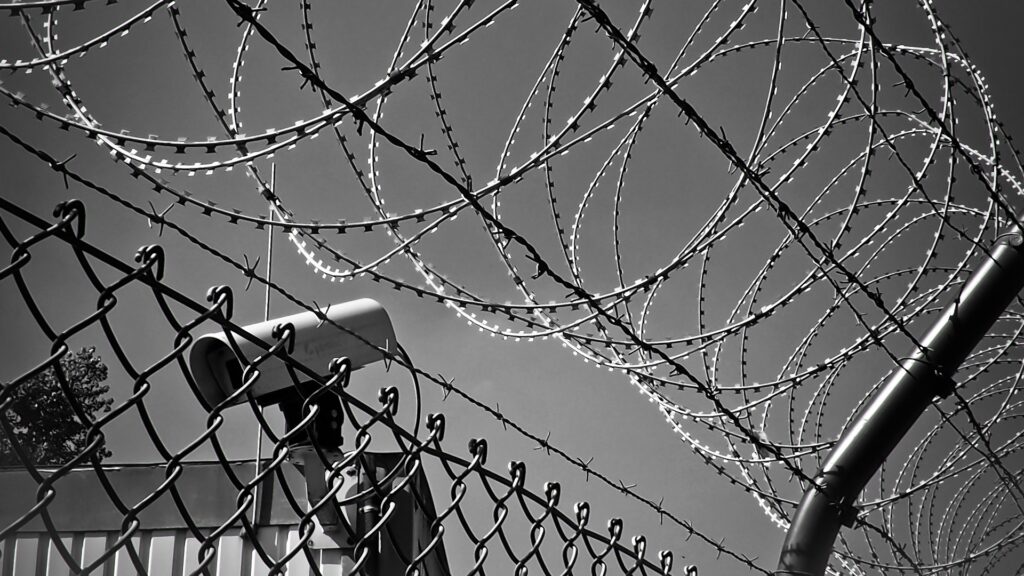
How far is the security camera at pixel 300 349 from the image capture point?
2.80 meters

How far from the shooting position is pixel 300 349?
9.80ft

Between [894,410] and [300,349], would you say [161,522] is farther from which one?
[894,410]

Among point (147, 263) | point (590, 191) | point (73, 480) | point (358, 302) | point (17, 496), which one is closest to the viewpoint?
point (147, 263)

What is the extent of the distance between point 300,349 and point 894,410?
2361 mm

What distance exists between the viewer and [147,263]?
1286mm

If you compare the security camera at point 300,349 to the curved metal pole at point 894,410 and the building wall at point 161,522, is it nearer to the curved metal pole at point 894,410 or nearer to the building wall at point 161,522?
the building wall at point 161,522

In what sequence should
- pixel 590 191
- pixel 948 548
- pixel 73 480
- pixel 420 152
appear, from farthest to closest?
pixel 948 548 → pixel 590 191 → pixel 73 480 → pixel 420 152

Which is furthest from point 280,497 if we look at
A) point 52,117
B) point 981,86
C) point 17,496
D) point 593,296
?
point 981,86

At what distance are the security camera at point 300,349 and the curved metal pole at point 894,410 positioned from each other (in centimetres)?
181

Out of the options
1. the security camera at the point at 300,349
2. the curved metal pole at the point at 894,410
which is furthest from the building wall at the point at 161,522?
the curved metal pole at the point at 894,410

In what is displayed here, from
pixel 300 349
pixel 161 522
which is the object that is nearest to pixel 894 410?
pixel 300 349

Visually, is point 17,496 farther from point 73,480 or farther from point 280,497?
point 280,497

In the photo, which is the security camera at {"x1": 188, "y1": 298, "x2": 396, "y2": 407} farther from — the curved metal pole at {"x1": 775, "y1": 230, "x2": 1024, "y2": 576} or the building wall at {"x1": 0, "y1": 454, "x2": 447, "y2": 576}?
the curved metal pole at {"x1": 775, "y1": 230, "x2": 1024, "y2": 576}

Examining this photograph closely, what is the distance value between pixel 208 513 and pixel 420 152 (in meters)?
2.02
